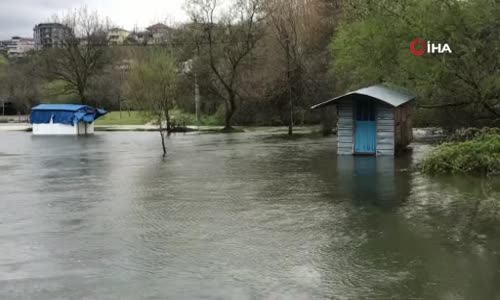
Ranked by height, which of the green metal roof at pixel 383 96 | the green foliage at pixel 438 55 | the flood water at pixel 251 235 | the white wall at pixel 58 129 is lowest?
the flood water at pixel 251 235

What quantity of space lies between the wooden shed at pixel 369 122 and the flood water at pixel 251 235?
3.45m

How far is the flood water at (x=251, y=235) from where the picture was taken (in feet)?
19.8

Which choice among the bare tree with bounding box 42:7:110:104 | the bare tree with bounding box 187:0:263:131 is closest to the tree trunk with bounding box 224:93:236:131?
the bare tree with bounding box 187:0:263:131

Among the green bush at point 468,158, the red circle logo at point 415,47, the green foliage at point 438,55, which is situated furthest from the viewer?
the red circle logo at point 415,47

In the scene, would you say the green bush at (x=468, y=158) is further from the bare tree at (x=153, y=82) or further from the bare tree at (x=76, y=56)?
the bare tree at (x=76, y=56)

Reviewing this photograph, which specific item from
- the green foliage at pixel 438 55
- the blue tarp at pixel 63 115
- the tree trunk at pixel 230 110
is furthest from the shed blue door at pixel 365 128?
A: the blue tarp at pixel 63 115

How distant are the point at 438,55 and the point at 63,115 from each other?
96.2 feet

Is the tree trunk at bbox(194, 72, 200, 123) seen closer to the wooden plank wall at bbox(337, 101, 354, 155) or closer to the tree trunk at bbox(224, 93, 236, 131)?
the tree trunk at bbox(224, 93, 236, 131)

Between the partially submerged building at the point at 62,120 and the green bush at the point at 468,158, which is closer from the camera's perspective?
the green bush at the point at 468,158

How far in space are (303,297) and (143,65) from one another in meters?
31.5

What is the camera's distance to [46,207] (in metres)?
11.1

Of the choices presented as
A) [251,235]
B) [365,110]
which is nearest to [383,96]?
[365,110]

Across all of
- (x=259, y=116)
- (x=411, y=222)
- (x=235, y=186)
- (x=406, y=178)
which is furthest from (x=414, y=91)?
(x=259, y=116)

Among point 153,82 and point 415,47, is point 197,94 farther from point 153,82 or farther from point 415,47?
point 415,47
